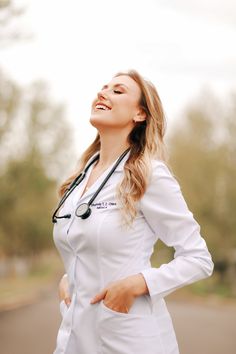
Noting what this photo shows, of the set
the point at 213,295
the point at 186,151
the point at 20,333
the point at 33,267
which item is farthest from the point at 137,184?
the point at 33,267

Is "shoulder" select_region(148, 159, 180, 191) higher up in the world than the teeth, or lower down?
lower down

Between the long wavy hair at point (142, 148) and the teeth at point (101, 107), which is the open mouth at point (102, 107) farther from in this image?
the long wavy hair at point (142, 148)

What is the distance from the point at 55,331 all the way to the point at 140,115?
31.6ft

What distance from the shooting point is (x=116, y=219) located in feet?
9.44

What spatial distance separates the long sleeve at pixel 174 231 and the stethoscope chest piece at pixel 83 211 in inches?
9.6

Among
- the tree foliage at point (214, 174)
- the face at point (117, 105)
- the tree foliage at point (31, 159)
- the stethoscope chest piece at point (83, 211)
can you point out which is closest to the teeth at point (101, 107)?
the face at point (117, 105)

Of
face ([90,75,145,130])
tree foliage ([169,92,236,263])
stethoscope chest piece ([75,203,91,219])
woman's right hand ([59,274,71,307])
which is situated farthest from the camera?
tree foliage ([169,92,236,263])

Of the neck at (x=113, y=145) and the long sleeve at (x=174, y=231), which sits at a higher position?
the neck at (x=113, y=145)

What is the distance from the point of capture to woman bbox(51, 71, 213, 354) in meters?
2.85

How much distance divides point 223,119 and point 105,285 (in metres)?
32.1

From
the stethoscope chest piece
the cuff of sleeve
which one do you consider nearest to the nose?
the stethoscope chest piece

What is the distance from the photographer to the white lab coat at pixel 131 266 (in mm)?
2850

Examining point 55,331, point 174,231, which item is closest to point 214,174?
point 55,331

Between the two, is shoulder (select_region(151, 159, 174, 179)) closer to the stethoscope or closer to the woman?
the woman
